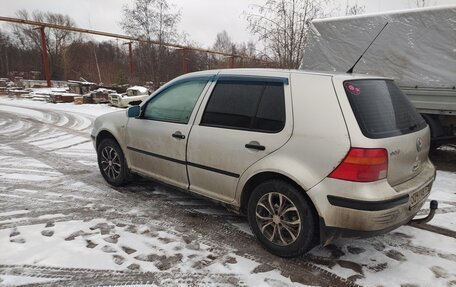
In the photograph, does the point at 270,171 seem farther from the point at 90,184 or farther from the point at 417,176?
the point at 90,184

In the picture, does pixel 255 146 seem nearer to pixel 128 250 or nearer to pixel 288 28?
pixel 128 250

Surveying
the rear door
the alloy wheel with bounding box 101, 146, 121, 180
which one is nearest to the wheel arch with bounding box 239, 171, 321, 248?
the rear door

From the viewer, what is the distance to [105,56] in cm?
4238

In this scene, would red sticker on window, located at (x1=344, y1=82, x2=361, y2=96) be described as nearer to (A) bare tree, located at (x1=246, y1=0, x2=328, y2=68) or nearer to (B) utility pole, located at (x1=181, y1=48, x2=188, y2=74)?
(A) bare tree, located at (x1=246, y1=0, x2=328, y2=68)

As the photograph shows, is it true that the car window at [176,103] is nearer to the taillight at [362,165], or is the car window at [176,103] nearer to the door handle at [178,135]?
the door handle at [178,135]

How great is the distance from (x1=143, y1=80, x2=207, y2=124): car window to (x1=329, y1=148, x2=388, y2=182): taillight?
1.75 meters

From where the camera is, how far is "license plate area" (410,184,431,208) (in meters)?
2.67

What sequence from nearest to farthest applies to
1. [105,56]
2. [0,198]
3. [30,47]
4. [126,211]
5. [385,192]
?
[385,192], [126,211], [0,198], [105,56], [30,47]

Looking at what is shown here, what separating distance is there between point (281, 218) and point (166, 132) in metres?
1.63

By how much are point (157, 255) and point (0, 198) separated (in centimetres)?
258

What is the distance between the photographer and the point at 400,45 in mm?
6488

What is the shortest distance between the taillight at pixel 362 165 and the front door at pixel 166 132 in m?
1.68

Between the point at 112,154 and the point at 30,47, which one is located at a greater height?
the point at 30,47

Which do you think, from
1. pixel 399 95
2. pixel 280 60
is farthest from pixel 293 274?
pixel 280 60
